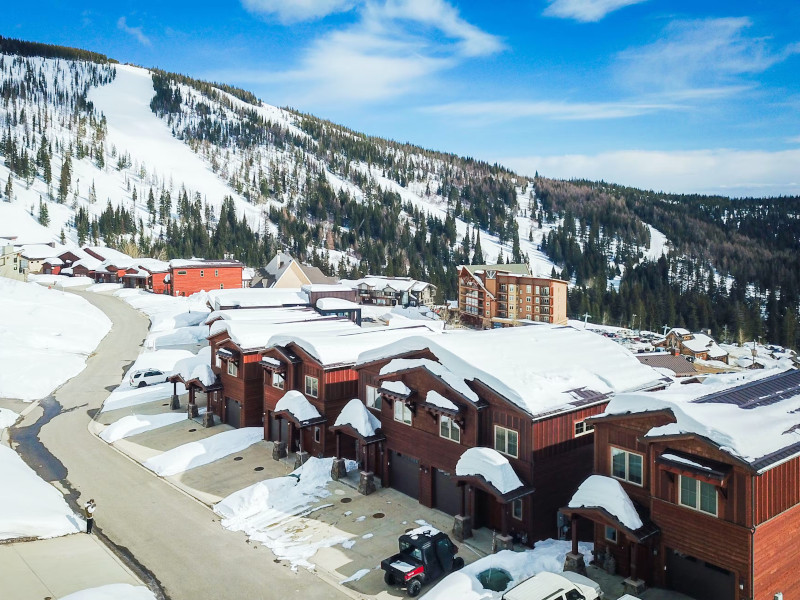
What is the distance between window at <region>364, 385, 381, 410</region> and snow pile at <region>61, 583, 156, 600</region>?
11.6 metres

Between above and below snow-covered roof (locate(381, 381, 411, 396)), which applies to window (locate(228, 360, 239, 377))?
below

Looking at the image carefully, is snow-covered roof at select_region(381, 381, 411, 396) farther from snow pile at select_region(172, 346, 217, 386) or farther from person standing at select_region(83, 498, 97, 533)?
snow pile at select_region(172, 346, 217, 386)

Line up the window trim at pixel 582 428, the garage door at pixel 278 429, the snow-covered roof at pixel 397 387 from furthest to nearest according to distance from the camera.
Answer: the garage door at pixel 278 429 → the snow-covered roof at pixel 397 387 → the window trim at pixel 582 428

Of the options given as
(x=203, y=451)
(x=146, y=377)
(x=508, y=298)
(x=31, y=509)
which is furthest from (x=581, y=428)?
(x=508, y=298)

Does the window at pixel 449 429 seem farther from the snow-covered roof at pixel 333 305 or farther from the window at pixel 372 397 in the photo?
the snow-covered roof at pixel 333 305

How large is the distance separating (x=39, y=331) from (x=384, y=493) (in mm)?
45429

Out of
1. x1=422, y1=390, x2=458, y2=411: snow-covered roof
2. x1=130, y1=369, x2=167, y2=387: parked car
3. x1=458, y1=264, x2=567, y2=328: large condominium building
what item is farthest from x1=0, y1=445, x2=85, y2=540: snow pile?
x1=458, y1=264, x2=567, y2=328: large condominium building

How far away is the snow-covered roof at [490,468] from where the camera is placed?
1922cm

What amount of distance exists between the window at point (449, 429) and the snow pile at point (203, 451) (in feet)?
39.6

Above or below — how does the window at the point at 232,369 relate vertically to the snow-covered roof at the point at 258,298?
below

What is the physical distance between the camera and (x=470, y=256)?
185 metres

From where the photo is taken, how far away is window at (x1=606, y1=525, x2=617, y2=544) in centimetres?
1749

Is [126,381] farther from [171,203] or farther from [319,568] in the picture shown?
[171,203]

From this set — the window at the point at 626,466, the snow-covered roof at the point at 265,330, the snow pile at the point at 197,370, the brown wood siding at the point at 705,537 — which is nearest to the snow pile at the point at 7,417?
the snow pile at the point at 197,370
